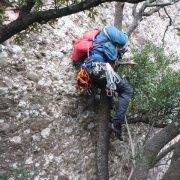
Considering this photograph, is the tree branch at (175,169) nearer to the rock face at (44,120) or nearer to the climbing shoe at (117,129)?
the climbing shoe at (117,129)

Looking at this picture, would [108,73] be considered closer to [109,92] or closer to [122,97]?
[109,92]

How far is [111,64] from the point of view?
8.33 meters

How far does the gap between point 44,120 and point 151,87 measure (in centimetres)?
203

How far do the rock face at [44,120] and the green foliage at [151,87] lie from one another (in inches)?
36.9

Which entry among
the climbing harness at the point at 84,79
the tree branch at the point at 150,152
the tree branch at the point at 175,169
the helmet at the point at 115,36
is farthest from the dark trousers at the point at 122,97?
the tree branch at the point at 175,169

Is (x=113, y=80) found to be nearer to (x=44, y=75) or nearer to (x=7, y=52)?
(x=44, y=75)

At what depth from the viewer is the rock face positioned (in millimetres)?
7793

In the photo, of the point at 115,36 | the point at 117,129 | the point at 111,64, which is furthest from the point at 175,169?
the point at 115,36

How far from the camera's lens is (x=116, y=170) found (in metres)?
8.67

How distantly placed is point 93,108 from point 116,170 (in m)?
1.24

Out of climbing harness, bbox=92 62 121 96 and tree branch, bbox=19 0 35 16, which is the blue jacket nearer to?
climbing harness, bbox=92 62 121 96

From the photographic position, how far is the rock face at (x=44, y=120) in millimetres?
7793

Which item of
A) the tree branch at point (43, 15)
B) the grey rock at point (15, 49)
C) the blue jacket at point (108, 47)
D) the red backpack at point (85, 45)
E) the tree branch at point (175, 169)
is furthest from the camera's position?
the grey rock at point (15, 49)

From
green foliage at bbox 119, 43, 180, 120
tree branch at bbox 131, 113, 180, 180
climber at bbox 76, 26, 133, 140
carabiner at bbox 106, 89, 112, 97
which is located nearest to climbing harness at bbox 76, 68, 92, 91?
climber at bbox 76, 26, 133, 140
